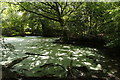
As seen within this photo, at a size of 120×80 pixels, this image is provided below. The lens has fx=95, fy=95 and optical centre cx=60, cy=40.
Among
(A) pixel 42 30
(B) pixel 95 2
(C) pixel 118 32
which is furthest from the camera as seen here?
(A) pixel 42 30

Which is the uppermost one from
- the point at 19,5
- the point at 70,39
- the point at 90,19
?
the point at 19,5

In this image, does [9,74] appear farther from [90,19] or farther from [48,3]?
[90,19]

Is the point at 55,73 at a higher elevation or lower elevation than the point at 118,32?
lower

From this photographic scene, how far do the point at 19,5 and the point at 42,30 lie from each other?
4.99 m

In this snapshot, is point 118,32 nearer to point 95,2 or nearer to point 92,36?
point 92,36

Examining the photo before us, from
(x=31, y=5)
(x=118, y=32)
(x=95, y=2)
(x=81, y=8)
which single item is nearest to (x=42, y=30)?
(x=31, y=5)

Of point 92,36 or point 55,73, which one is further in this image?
point 92,36

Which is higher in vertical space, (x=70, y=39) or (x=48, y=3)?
(x=48, y=3)

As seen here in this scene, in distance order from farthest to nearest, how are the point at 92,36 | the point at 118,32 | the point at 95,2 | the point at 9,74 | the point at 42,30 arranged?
1. the point at 42,30
2. the point at 95,2
3. the point at 92,36
4. the point at 118,32
5. the point at 9,74

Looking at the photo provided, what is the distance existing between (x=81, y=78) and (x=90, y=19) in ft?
15.7

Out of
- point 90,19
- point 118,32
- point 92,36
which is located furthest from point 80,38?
point 118,32

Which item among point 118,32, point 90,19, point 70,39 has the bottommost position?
point 70,39

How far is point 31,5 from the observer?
5742 mm

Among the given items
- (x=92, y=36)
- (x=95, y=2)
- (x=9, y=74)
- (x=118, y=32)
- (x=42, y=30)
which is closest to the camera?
(x=9, y=74)
